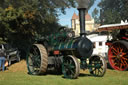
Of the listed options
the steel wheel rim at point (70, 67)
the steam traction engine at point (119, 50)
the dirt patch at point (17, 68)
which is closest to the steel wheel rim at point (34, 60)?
the steel wheel rim at point (70, 67)

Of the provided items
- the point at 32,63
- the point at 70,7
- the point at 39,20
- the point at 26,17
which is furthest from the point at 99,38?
the point at 32,63

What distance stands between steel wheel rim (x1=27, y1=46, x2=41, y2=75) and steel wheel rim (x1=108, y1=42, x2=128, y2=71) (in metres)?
4.31

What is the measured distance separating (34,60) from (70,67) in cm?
231

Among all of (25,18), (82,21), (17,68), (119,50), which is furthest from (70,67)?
(25,18)

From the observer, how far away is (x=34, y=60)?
9.65m

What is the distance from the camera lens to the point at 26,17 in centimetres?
1650

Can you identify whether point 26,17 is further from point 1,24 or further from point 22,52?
point 22,52

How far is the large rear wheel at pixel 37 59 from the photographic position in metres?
8.78

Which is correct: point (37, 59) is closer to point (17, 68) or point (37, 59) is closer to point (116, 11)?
point (17, 68)

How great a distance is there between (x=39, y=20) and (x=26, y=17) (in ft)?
6.46

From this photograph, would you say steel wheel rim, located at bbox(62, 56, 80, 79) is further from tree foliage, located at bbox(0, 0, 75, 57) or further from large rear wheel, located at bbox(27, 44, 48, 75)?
tree foliage, located at bbox(0, 0, 75, 57)

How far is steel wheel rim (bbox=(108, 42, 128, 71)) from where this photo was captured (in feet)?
36.7

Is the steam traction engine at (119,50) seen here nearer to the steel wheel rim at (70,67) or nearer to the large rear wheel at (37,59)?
the steel wheel rim at (70,67)

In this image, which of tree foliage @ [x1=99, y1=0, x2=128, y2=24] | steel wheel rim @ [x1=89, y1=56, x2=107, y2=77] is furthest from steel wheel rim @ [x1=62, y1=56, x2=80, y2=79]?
tree foliage @ [x1=99, y1=0, x2=128, y2=24]
